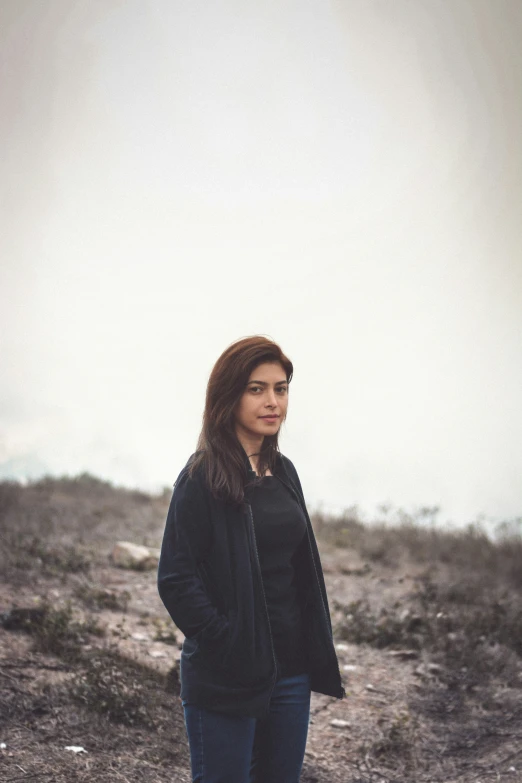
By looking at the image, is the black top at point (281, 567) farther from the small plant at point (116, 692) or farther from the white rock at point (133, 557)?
the white rock at point (133, 557)

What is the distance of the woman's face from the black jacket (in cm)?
32

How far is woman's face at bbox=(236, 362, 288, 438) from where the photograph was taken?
2.43m

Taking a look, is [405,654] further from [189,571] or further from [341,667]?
[189,571]

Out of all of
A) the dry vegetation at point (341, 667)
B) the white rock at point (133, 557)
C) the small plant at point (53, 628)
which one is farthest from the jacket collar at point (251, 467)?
the white rock at point (133, 557)

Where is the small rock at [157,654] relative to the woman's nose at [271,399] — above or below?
below

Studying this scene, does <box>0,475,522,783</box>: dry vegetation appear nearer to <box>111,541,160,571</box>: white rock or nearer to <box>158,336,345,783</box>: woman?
<box>111,541,160,571</box>: white rock

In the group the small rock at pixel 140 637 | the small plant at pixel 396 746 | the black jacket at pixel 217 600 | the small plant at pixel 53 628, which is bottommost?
the small plant at pixel 396 746

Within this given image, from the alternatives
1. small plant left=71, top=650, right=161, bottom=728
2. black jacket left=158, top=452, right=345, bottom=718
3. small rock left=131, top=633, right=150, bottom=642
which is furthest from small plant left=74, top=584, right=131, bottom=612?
black jacket left=158, top=452, right=345, bottom=718

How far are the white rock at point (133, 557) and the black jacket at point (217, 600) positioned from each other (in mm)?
6384

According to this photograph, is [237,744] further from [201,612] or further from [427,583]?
[427,583]

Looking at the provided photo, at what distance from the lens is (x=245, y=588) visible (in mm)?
2133

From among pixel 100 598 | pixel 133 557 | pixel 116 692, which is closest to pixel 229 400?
pixel 116 692

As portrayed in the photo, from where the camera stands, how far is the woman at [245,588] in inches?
83.0

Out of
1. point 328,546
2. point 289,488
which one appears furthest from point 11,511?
point 289,488
